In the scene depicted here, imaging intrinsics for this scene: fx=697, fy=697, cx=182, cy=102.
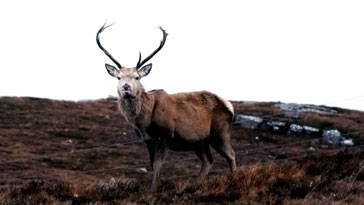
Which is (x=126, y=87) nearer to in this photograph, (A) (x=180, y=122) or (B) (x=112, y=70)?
(B) (x=112, y=70)

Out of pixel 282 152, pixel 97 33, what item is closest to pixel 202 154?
pixel 97 33

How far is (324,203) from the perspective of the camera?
1022cm

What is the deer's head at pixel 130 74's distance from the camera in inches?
521

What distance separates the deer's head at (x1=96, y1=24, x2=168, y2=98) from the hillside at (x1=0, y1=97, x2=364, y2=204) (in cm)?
173

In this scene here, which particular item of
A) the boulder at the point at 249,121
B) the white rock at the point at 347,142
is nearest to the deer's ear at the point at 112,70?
the white rock at the point at 347,142

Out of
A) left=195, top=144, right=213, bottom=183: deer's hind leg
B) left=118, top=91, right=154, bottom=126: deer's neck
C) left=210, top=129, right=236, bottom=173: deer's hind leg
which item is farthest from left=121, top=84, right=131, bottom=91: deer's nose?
left=210, top=129, right=236, bottom=173: deer's hind leg

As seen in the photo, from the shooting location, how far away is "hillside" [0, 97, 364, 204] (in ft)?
36.4

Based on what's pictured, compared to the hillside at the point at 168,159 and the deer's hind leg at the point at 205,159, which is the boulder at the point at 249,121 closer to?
the hillside at the point at 168,159

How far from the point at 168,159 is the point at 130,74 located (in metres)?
24.5

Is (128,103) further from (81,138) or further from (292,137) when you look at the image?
(292,137)

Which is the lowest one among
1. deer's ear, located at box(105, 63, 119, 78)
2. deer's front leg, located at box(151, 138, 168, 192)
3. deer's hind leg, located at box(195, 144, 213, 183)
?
deer's hind leg, located at box(195, 144, 213, 183)

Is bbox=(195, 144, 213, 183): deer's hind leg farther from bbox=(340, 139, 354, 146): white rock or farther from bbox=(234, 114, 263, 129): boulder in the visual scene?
bbox=(234, 114, 263, 129): boulder

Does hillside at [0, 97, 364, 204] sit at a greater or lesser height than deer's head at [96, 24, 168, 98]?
lesser

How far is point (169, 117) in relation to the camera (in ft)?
44.8
